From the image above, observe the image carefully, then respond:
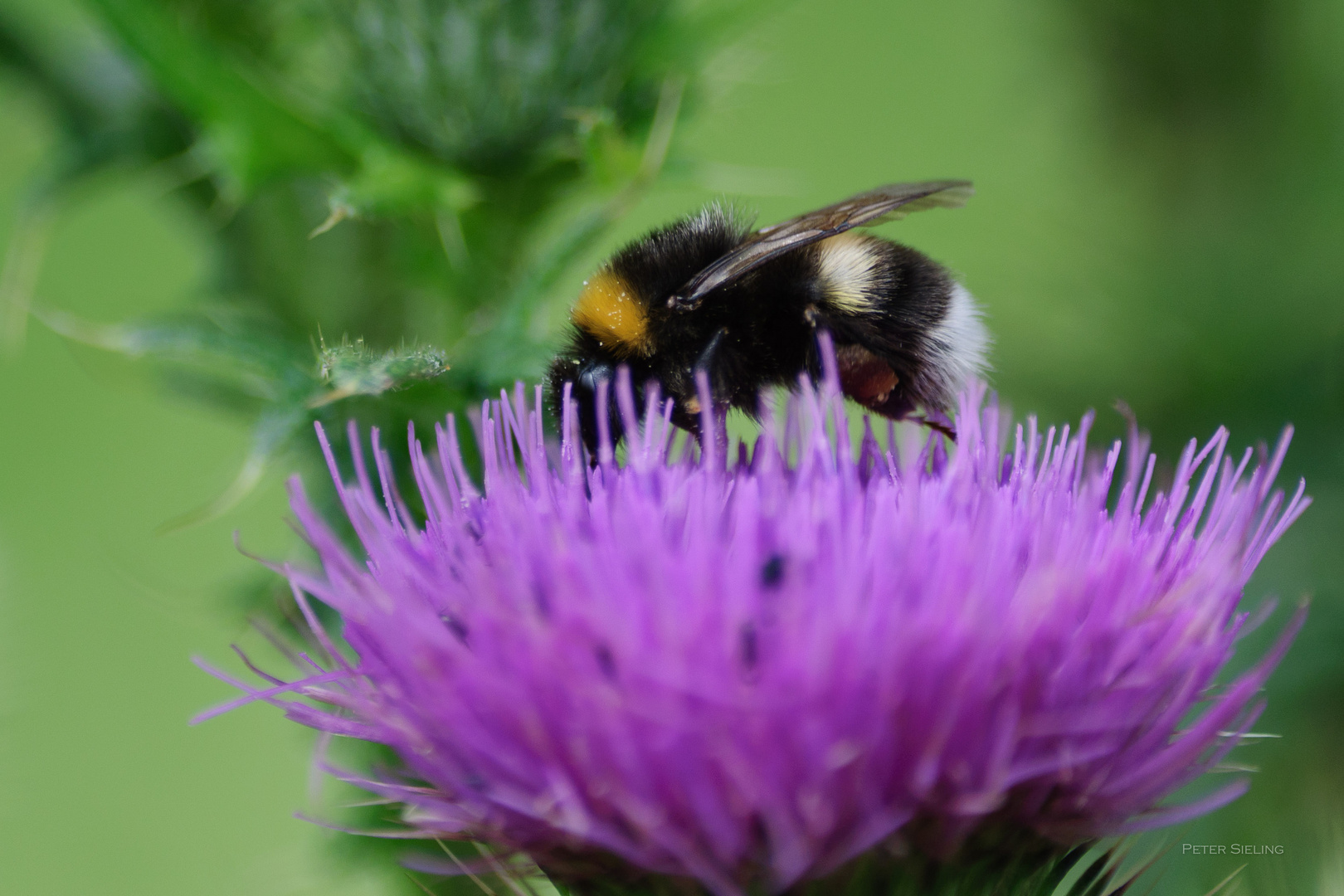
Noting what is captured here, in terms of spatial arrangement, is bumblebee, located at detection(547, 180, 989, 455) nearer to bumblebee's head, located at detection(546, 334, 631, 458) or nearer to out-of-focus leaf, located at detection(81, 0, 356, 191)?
bumblebee's head, located at detection(546, 334, 631, 458)

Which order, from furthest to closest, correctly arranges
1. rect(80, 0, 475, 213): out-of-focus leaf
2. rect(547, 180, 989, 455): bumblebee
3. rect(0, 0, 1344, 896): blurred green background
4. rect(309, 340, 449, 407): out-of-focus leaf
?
rect(0, 0, 1344, 896): blurred green background
rect(80, 0, 475, 213): out-of-focus leaf
rect(547, 180, 989, 455): bumblebee
rect(309, 340, 449, 407): out-of-focus leaf

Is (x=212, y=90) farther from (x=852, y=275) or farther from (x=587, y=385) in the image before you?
(x=852, y=275)

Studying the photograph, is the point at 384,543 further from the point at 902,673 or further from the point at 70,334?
the point at 70,334

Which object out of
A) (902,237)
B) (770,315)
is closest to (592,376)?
(770,315)

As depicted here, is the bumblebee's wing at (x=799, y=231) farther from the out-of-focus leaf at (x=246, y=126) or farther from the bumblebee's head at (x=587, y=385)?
the out-of-focus leaf at (x=246, y=126)

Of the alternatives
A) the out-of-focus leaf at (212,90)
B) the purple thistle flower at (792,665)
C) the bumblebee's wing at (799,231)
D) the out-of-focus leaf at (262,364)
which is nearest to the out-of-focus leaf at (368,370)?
the out-of-focus leaf at (262,364)

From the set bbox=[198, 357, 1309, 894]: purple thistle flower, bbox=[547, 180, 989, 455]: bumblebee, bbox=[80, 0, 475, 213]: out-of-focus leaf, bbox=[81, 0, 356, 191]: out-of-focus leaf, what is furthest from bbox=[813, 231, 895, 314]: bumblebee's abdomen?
bbox=[81, 0, 356, 191]: out-of-focus leaf

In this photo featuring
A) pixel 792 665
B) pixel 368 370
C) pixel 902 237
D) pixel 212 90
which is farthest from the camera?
pixel 902 237

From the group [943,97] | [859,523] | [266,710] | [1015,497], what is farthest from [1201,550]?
[943,97]
